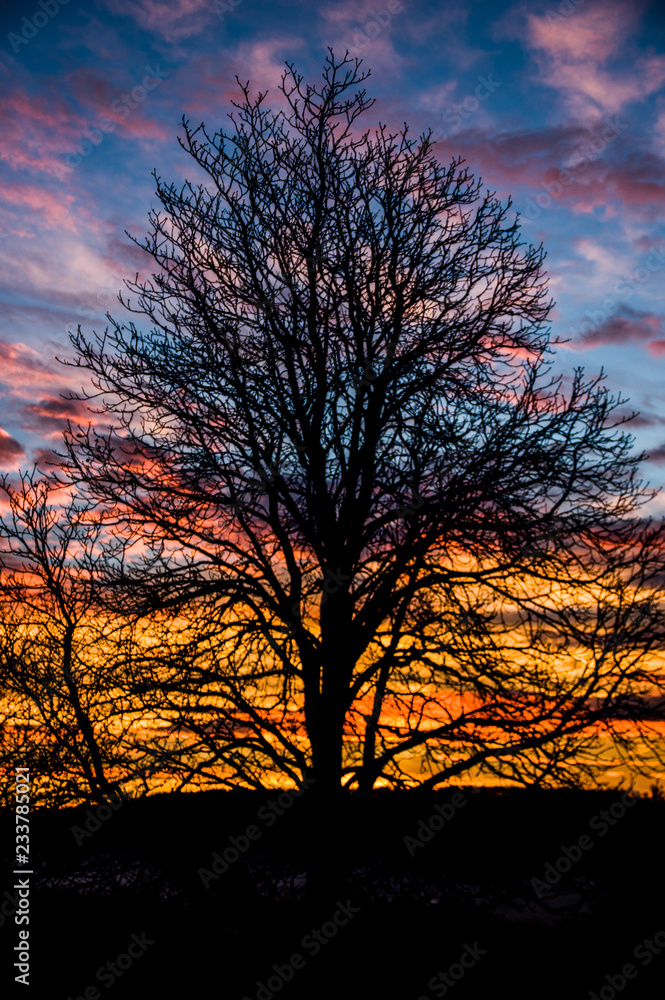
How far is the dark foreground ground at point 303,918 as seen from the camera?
22.6 ft

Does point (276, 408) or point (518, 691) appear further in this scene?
point (276, 408)

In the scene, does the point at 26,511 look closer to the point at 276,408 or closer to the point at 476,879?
the point at 276,408

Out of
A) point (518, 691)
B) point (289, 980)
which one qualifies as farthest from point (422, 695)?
point (289, 980)

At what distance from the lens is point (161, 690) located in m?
6.87

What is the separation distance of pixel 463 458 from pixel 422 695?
2702 mm

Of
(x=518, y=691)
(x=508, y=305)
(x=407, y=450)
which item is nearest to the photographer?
(x=518, y=691)

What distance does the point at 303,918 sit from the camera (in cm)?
696

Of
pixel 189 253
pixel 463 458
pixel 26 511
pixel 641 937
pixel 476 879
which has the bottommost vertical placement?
pixel 641 937

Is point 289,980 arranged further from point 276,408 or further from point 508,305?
point 508,305

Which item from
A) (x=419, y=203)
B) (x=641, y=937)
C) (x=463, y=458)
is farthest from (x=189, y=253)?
(x=641, y=937)

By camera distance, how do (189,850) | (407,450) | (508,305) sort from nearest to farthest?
1. (407,450)
2. (508,305)
3. (189,850)

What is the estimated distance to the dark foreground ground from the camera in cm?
690

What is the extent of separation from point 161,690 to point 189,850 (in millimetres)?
5114

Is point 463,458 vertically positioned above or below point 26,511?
below
